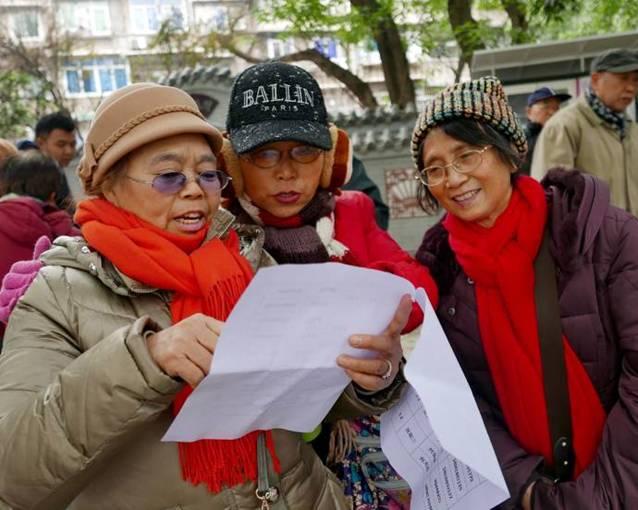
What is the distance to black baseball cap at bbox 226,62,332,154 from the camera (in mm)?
1856

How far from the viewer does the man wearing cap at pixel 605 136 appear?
4242mm

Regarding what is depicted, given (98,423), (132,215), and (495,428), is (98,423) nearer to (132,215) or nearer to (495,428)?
(132,215)

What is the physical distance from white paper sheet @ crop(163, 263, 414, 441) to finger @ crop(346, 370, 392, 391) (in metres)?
0.03

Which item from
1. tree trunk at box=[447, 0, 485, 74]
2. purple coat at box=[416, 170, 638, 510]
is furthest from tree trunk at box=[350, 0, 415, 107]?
purple coat at box=[416, 170, 638, 510]

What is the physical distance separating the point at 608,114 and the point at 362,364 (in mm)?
3594

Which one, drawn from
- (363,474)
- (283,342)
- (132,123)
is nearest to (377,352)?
(283,342)

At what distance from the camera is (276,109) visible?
1.89 metres

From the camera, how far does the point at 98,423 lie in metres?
1.25

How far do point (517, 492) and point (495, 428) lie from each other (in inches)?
7.7

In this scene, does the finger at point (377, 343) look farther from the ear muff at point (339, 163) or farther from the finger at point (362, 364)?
the ear muff at point (339, 163)

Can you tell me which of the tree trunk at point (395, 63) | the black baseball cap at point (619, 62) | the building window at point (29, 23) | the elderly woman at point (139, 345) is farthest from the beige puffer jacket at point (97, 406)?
the building window at point (29, 23)

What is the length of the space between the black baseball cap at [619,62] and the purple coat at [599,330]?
2822 mm

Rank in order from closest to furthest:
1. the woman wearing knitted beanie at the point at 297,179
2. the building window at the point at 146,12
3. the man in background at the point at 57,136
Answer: the woman wearing knitted beanie at the point at 297,179 < the man in background at the point at 57,136 < the building window at the point at 146,12

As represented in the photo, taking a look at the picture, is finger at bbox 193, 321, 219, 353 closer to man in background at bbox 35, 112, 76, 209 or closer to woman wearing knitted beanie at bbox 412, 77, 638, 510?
woman wearing knitted beanie at bbox 412, 77, 638, 510
